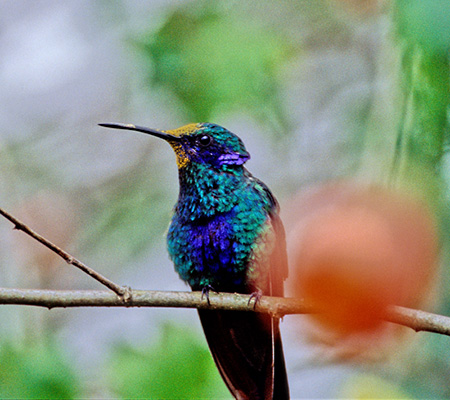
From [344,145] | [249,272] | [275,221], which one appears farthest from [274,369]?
[344,145]

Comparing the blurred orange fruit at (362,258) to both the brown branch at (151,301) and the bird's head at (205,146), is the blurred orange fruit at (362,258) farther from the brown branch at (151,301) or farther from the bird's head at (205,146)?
the bird's head at (205,146)

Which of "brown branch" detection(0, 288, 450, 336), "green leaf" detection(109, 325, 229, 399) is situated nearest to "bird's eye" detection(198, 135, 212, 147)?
"brown branch" detection(0, 288, 450, 336)

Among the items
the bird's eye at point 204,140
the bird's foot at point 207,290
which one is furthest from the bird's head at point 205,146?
the bird's foot at point 207,290

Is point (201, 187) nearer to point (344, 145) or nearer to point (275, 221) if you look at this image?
point (275, 221)

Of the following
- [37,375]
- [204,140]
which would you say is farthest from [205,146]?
[37,375]

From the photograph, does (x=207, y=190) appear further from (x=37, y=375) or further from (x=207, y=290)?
(x=37, y=375)

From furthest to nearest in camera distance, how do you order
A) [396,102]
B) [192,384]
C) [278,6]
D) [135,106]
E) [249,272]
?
[135,106] < [278,6] < [249,272] < [192,384] < [396,102]
